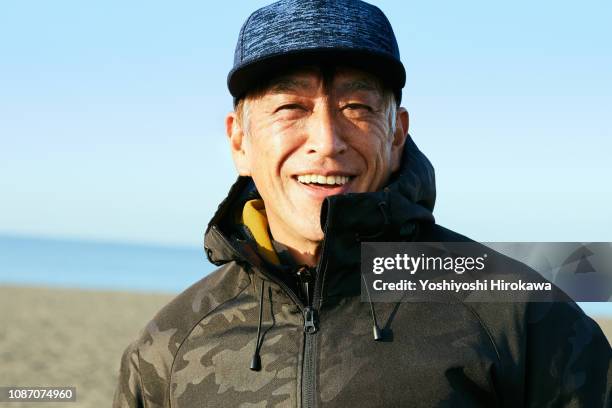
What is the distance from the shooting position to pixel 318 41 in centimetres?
303

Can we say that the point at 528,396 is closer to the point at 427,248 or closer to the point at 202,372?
the point at 427,248

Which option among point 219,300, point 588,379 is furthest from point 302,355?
point 588,379

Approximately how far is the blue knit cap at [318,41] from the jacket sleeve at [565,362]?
998 millimetres

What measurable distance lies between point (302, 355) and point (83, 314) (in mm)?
17120

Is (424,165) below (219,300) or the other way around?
the other way around

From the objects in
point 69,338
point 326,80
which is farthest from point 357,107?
point 69,338

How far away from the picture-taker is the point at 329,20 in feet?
10.1

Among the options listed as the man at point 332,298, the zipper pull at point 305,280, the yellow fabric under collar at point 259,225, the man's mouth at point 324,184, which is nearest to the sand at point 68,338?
the yellow fabric under collar at point 259,225

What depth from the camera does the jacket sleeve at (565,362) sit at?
2822 mm

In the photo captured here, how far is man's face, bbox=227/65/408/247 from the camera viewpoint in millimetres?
3047

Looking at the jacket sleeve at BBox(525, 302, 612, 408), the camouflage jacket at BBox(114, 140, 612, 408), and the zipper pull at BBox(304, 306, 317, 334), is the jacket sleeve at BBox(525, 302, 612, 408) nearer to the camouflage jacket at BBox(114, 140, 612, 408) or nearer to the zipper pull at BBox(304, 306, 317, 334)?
the camouflage jacket at BBox(114, 140, 612, 408)

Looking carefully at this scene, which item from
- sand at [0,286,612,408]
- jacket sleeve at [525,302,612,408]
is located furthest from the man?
sand at [0,286,612,408]

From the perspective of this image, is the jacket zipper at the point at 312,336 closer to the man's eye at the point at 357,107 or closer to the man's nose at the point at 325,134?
the man's nose at the point at 325,134

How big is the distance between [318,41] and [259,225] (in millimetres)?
752
